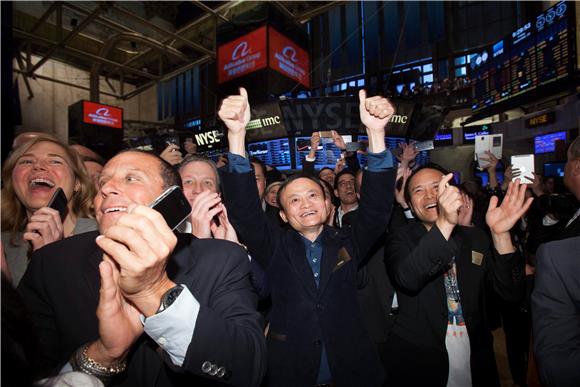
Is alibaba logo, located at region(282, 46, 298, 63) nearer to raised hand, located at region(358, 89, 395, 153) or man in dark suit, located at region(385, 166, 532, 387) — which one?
raised hand, located at region(358, 89, 395, 153)

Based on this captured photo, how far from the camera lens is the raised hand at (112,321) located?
3.12ft

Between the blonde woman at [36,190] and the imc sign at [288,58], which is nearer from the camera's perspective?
the blonde woman at [36,190]

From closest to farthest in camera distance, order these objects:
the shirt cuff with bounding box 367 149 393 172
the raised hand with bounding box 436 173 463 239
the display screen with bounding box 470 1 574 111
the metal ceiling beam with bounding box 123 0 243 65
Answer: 1. the raised hand with bounding box 436 173 463 239
2. the shirt cuff with bounding box 367 149 393 172
3. the display screen with bounding box 470 1 574 111
4. the metal ceiling beam with bounding box 123 0 243 65

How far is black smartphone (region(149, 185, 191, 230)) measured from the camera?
99 centimetres

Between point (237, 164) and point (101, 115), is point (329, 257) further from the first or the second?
point (101, 115)

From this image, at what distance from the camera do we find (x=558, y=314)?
4.14ft

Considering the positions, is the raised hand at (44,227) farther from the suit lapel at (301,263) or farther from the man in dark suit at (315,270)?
the suit lapel at (301,263)

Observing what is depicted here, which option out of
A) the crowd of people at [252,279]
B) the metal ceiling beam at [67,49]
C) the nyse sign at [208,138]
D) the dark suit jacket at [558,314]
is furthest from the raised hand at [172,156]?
the metal ceiling beam at [67,49]

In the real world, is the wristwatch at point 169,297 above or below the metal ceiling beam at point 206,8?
below

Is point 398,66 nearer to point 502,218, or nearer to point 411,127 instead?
point 411,127

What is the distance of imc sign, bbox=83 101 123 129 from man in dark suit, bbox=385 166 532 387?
942cm

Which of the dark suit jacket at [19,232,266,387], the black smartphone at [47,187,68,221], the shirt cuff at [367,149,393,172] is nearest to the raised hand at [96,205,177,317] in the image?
the dark suit jacket at [19,232,266,387]

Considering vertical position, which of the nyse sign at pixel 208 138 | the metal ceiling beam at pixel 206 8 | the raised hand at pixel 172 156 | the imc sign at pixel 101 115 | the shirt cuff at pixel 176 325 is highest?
the metal ceiling beam at pixel 206 8

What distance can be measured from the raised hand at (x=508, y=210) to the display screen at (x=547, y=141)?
22.2 ft
